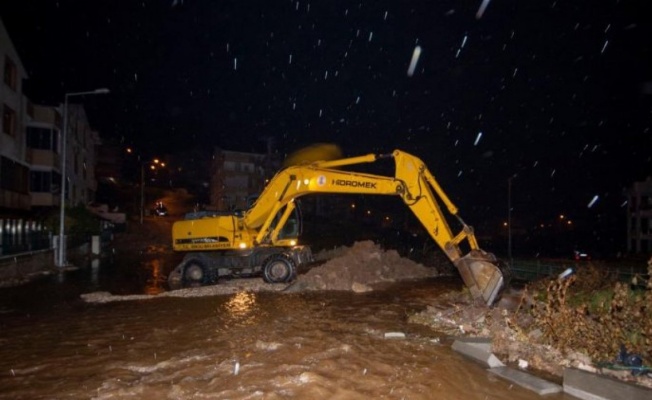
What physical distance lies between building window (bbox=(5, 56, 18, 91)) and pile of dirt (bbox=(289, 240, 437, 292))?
831 inches

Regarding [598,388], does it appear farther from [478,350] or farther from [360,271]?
[360,271]

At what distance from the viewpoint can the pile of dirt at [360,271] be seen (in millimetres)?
16375

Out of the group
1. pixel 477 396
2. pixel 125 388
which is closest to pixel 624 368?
pixel 477 396

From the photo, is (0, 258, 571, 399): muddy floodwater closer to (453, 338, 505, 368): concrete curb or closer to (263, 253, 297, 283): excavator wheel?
(453, 338, 505, 368): concrete curb

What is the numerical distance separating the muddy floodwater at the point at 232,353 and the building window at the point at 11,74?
18.4m

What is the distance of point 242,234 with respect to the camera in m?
17.5

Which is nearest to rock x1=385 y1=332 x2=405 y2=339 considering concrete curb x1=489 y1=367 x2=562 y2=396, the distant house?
concrete curb x1=489 y1=367 x2=562 y2=396

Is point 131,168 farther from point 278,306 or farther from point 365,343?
point 365,343

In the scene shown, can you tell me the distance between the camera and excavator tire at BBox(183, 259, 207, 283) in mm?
17906

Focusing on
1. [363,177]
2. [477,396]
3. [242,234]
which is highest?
[363,177]

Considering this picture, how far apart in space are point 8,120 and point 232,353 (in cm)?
2544

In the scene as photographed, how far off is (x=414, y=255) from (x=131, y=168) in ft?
188

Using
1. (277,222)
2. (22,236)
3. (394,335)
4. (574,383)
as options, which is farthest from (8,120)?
(574,383)

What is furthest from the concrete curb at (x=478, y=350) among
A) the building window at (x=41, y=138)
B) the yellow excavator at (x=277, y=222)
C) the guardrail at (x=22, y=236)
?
the building window at (x=41, y=138)
